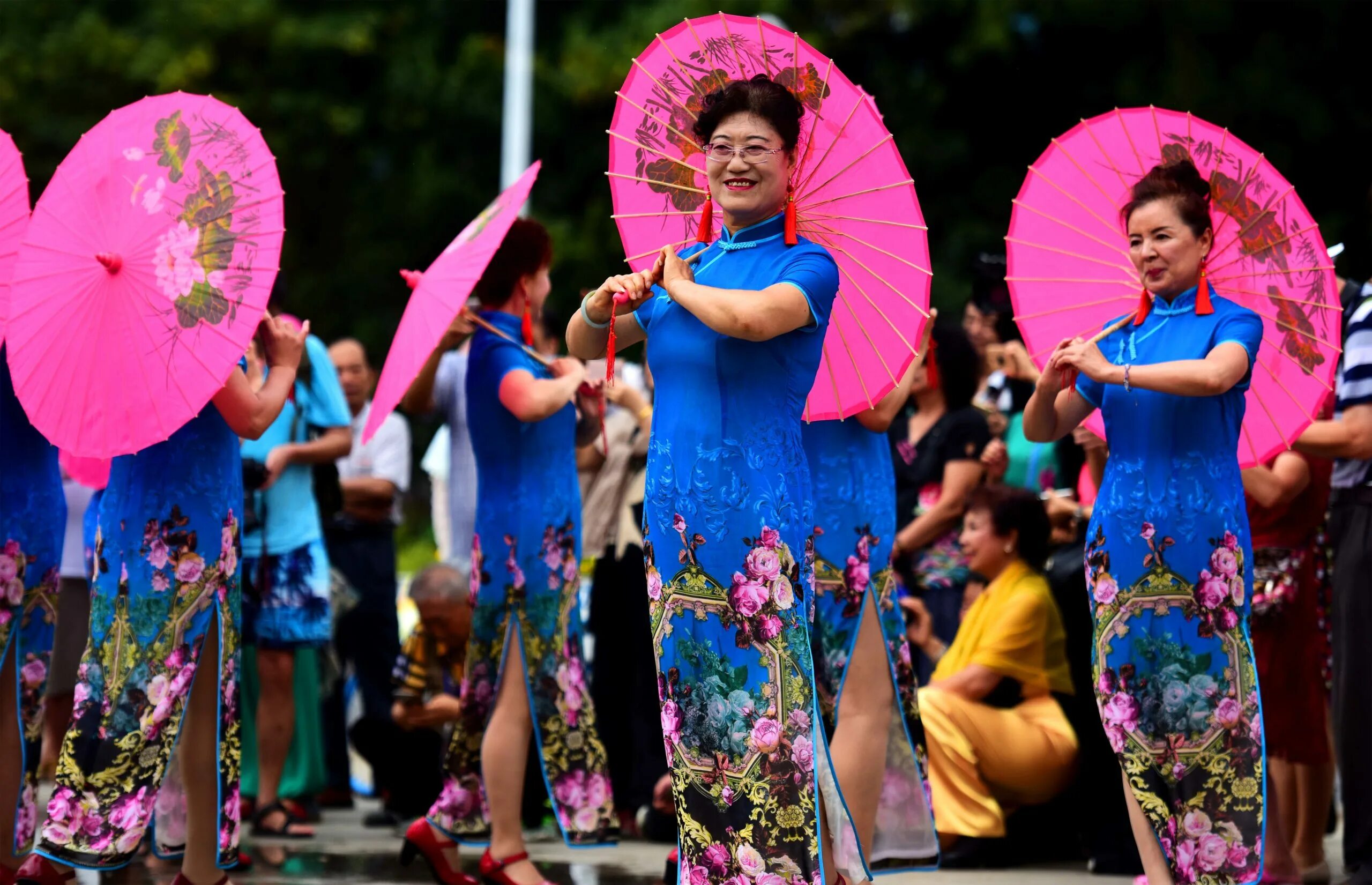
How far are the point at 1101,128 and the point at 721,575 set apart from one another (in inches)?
76.5

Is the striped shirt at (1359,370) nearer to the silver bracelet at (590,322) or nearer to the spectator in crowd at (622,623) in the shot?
the silver bracelet at (590,322)

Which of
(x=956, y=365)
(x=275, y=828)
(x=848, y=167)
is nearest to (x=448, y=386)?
(x=275, y=828)

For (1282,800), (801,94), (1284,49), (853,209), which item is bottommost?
(1282,800)

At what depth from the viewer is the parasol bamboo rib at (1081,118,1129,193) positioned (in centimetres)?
484

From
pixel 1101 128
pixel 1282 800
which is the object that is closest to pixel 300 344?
pixel 1101 128

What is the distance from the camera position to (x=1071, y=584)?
6.42m

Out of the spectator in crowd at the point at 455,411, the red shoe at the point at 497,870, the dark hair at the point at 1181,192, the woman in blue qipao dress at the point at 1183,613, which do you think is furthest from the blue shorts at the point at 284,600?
the dark hair at the point at 1181,192

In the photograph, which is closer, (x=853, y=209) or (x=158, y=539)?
(x=853, y=209)

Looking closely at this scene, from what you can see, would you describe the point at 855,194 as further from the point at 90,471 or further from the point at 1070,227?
the point at 90,471

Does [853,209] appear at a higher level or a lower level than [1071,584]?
higher

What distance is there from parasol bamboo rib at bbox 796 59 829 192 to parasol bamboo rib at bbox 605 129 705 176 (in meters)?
0.28

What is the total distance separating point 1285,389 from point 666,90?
73.9 inches

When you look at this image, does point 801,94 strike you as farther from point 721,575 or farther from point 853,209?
point 721,575

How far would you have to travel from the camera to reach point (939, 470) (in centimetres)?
672
